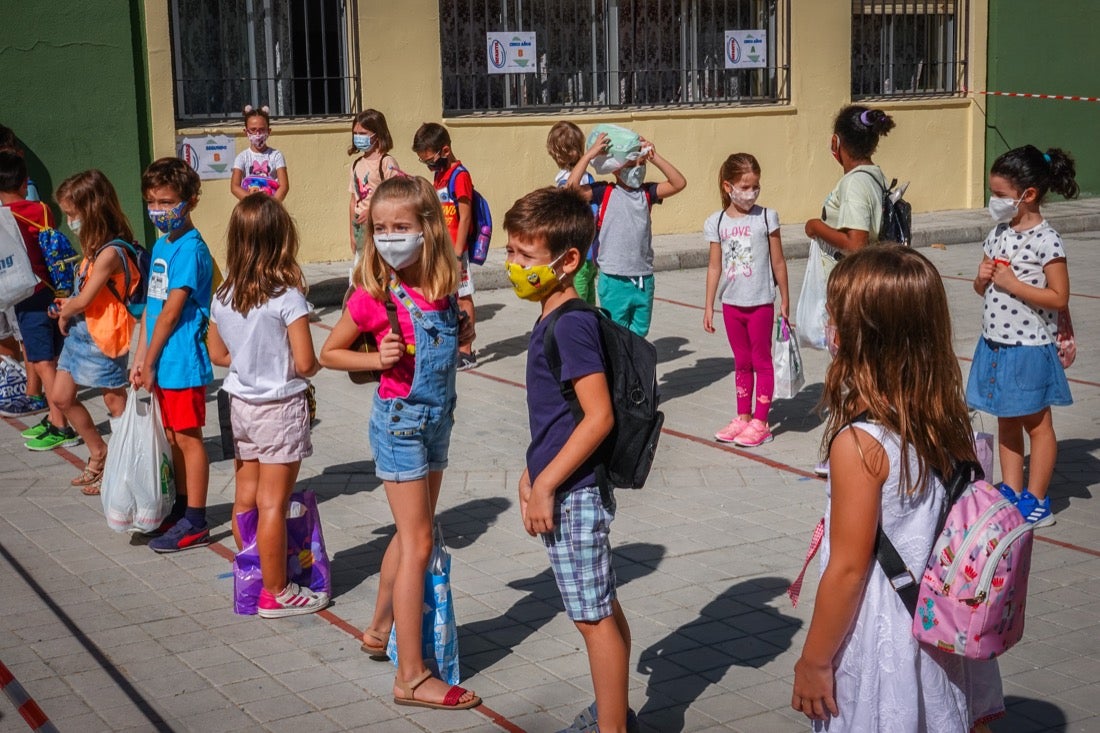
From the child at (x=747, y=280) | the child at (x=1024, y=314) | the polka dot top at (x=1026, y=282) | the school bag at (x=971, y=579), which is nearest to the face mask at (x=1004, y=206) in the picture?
the child at (x=1024, y=314)

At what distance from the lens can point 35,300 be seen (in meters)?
7.72

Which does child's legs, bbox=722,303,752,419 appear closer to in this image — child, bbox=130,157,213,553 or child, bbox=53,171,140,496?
child, bbox=130,157,213,553

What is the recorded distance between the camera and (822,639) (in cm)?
294

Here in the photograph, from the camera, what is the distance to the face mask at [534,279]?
3895mm

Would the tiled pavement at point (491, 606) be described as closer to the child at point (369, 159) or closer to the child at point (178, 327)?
the child at point (178, 327)

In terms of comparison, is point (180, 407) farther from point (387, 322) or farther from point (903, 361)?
point (903, 361)

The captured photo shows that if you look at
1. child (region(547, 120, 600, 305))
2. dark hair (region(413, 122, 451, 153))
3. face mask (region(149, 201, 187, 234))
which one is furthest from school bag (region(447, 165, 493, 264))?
face mask (region(149, 201, 187, 234))

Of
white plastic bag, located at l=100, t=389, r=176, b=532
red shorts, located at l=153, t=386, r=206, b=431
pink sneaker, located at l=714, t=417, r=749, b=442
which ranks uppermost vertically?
red shorts, located at l=153, t=386, r=206, b=431

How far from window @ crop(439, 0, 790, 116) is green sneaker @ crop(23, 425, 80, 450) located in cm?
762

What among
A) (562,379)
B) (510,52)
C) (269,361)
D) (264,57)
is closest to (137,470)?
(269,361)

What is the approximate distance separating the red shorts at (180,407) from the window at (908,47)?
13062mm

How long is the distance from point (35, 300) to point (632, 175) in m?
3.55

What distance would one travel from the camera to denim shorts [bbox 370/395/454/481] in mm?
4520

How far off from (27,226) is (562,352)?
506cm
